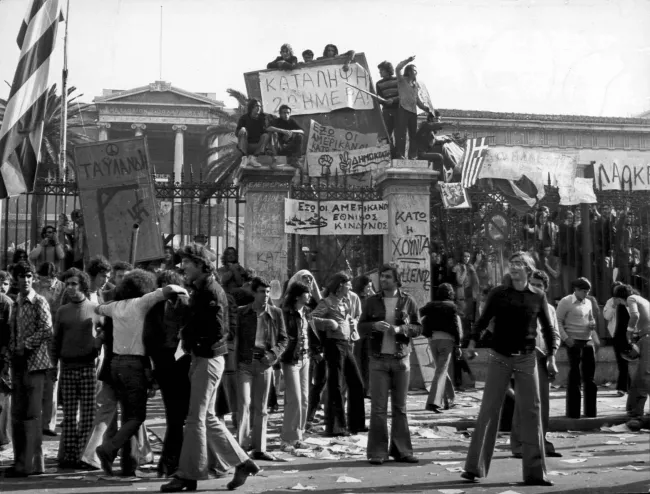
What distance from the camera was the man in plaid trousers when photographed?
7863 millimetres

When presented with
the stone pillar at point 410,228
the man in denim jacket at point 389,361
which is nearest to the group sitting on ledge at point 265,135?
the stone pillar at point 410,228

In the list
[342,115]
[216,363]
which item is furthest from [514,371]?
[342,115]

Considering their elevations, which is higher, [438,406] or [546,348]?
[546,348]

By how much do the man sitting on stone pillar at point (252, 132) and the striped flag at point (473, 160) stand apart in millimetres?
4394

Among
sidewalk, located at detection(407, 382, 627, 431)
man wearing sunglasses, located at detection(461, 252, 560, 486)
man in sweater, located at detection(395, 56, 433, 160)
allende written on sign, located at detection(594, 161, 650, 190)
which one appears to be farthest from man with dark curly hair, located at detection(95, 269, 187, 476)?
allende written on sign, located at detection(594, 161, 650, 190)

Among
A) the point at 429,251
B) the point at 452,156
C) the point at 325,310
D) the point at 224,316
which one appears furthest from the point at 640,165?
the point at 224,316

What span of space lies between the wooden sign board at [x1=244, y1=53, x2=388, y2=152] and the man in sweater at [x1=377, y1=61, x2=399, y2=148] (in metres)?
1.36

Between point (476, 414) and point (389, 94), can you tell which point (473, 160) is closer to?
point (389, 94)

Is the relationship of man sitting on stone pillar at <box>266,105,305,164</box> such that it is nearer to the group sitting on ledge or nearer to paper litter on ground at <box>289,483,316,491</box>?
the group sitting on ledge

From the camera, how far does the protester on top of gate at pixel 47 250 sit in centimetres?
1288

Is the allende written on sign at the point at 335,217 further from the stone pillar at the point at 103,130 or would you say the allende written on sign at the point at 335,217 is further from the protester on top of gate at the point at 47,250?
the stone pillar at the point at 103,130

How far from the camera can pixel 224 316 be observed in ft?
22.8

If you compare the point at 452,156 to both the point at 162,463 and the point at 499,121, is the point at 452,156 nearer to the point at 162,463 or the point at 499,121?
the point at 162,463

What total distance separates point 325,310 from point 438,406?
2.39 m
